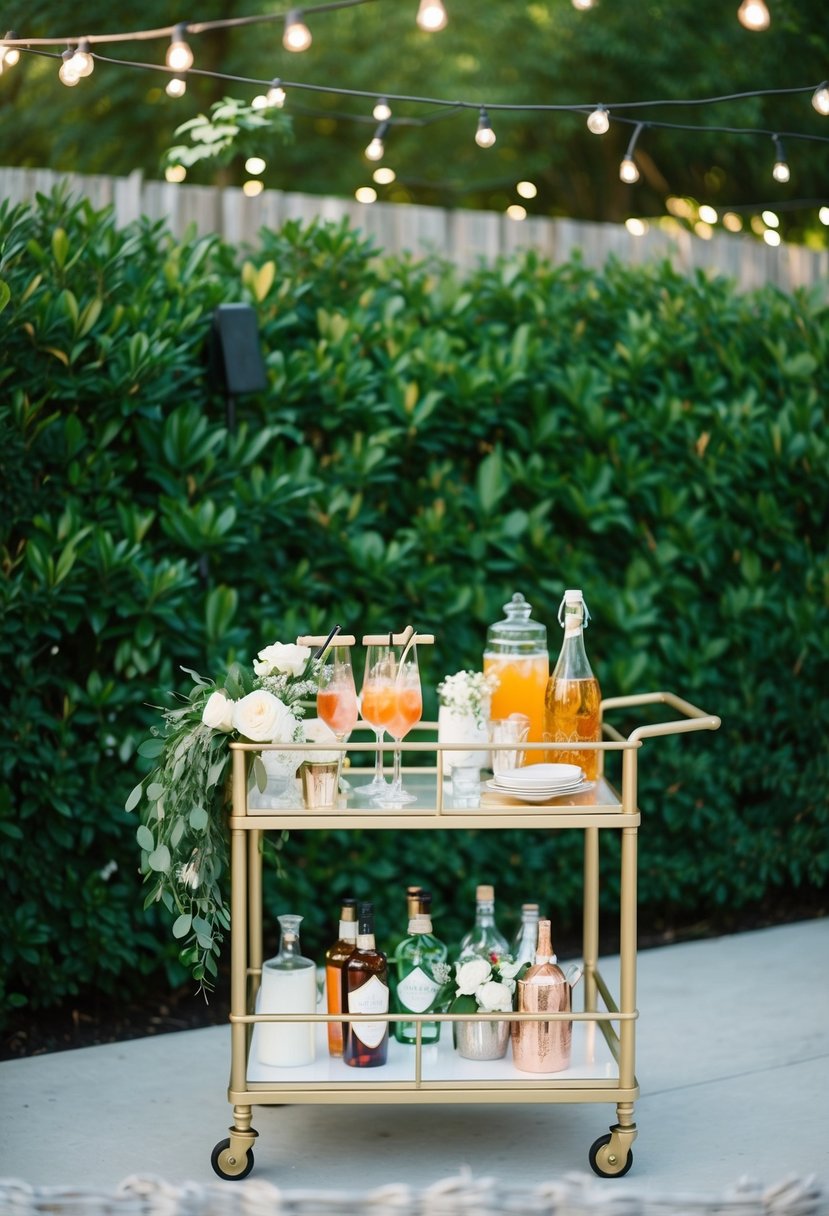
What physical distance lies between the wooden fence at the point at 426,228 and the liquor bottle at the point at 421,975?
7.63 ft

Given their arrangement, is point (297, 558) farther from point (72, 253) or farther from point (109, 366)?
point (72, 253)

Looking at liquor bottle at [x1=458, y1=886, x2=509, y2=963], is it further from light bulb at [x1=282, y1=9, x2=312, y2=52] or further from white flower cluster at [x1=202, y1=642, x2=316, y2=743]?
light bulb at [x1=282, y1=9, x2=312, y2=52]

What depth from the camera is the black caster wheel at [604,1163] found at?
2924 mm

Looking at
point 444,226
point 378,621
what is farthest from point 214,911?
point 444,226

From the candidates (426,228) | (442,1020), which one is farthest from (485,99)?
(442,1020)

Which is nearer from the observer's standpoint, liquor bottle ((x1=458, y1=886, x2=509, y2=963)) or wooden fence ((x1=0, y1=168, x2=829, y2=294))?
liquor bottle ((x1=458, y1=886, x2=509, y2=963))

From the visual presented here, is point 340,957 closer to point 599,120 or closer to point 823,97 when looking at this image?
point 599,120

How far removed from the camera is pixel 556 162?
9.81 meters

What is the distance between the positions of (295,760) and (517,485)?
74.2 inches

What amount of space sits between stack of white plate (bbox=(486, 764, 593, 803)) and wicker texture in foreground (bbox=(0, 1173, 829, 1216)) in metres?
1.01

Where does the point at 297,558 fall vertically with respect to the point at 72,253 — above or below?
below

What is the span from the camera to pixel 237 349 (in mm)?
3869

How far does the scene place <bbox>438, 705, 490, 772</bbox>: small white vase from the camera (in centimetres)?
298

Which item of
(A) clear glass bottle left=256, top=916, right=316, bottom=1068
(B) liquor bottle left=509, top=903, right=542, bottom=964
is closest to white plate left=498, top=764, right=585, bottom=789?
(B) liquor bottle left=509, top=903, right=542, bottom=964
